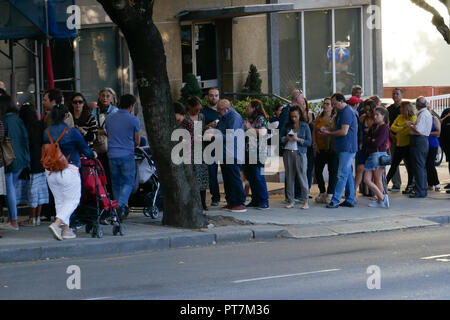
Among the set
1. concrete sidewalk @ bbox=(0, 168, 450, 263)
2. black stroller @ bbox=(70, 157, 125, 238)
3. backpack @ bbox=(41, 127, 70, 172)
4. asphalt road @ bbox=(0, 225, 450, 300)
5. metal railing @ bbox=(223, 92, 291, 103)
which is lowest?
asphalt road @ bbox=(0, 225, 450, 300)

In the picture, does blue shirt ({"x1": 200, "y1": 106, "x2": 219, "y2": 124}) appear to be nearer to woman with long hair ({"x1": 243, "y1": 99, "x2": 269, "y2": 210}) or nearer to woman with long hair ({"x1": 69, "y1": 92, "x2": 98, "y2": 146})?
woman with long hair ({"x1": 243, "y1": 99, "x2": 269, "y2": 210})

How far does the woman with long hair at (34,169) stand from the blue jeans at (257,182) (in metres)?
3.60

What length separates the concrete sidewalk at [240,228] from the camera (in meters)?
12.2

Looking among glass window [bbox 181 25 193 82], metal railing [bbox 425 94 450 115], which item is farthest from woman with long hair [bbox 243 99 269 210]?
metal railing [bbox 425 94 450 115]

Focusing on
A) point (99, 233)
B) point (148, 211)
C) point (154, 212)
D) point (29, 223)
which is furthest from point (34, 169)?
point (154, 212)

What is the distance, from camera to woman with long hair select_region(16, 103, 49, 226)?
1363 cm

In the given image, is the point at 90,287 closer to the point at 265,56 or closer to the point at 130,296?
the point at 130,296

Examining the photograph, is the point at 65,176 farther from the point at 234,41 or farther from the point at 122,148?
the point at 234,41

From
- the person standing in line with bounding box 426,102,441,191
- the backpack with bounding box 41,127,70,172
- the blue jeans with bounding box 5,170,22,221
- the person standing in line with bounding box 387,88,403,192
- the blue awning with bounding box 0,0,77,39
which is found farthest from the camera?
the person standing in line with bounding box 387,88,403,192

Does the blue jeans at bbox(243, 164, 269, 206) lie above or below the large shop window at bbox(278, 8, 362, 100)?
below

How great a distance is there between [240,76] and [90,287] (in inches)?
581

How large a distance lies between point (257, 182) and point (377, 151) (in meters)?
2.22

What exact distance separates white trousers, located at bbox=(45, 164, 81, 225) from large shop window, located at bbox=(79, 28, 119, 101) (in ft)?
26.9

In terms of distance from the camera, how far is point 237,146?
15.4 meters
